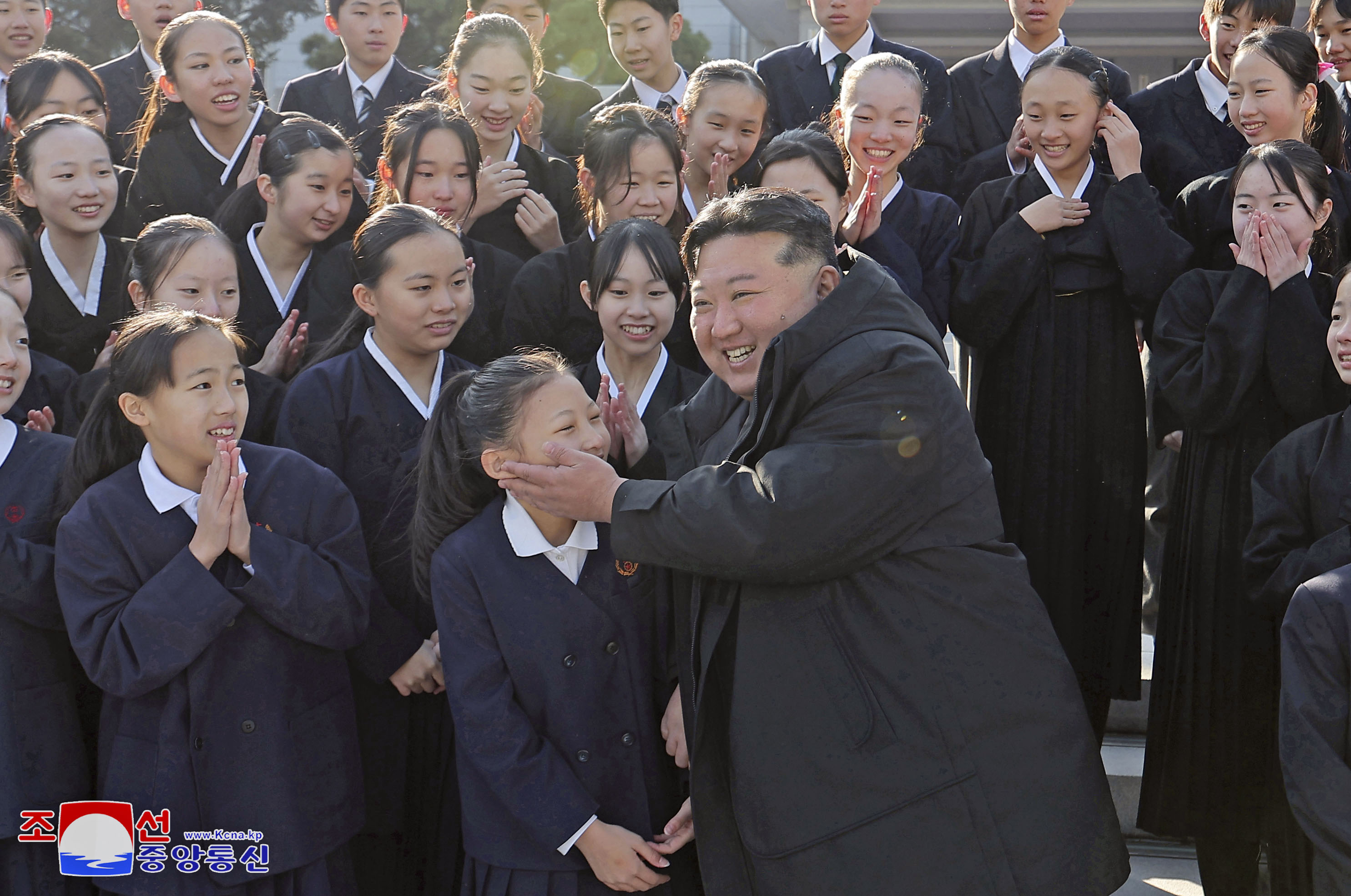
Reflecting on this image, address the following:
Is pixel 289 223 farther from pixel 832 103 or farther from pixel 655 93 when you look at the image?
pixel 832 103

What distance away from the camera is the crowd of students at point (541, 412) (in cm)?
259

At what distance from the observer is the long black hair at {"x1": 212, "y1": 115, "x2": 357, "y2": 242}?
3.89 meters

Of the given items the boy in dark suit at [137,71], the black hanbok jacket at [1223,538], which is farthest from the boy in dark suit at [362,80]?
the black hanbok jacket at [1223,538]

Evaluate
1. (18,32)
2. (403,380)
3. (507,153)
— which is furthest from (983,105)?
(18,32)

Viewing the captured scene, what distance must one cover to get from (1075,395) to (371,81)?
10.3ft

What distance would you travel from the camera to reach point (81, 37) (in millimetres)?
11867

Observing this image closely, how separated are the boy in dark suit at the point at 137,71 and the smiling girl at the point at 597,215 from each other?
193 centimetres

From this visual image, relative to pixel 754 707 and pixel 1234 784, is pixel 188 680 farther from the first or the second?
pixel 1234 784

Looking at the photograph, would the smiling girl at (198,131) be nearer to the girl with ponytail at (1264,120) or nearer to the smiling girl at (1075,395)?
the smiling girl at (1075,395)

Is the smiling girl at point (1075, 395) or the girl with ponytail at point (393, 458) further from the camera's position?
the smiling girl at point (1075, 395)

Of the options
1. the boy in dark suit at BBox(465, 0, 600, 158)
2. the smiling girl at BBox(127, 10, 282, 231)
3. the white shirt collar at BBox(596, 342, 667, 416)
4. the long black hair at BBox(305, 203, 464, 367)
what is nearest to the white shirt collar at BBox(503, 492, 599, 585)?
the white shirt collar at BBox(596, 342, 667, 416)

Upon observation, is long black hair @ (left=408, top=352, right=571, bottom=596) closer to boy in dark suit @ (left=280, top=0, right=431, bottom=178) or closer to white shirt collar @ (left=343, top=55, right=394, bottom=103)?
boy in dark suit @ (left=280, top=0, right=431, bottom=178)

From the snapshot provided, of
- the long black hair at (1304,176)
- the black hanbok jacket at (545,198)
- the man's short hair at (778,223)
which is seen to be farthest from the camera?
the black hanbok jacket at (545,198)

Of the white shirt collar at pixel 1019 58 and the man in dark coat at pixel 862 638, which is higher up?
the white shirt collar at pixel 1019 58
